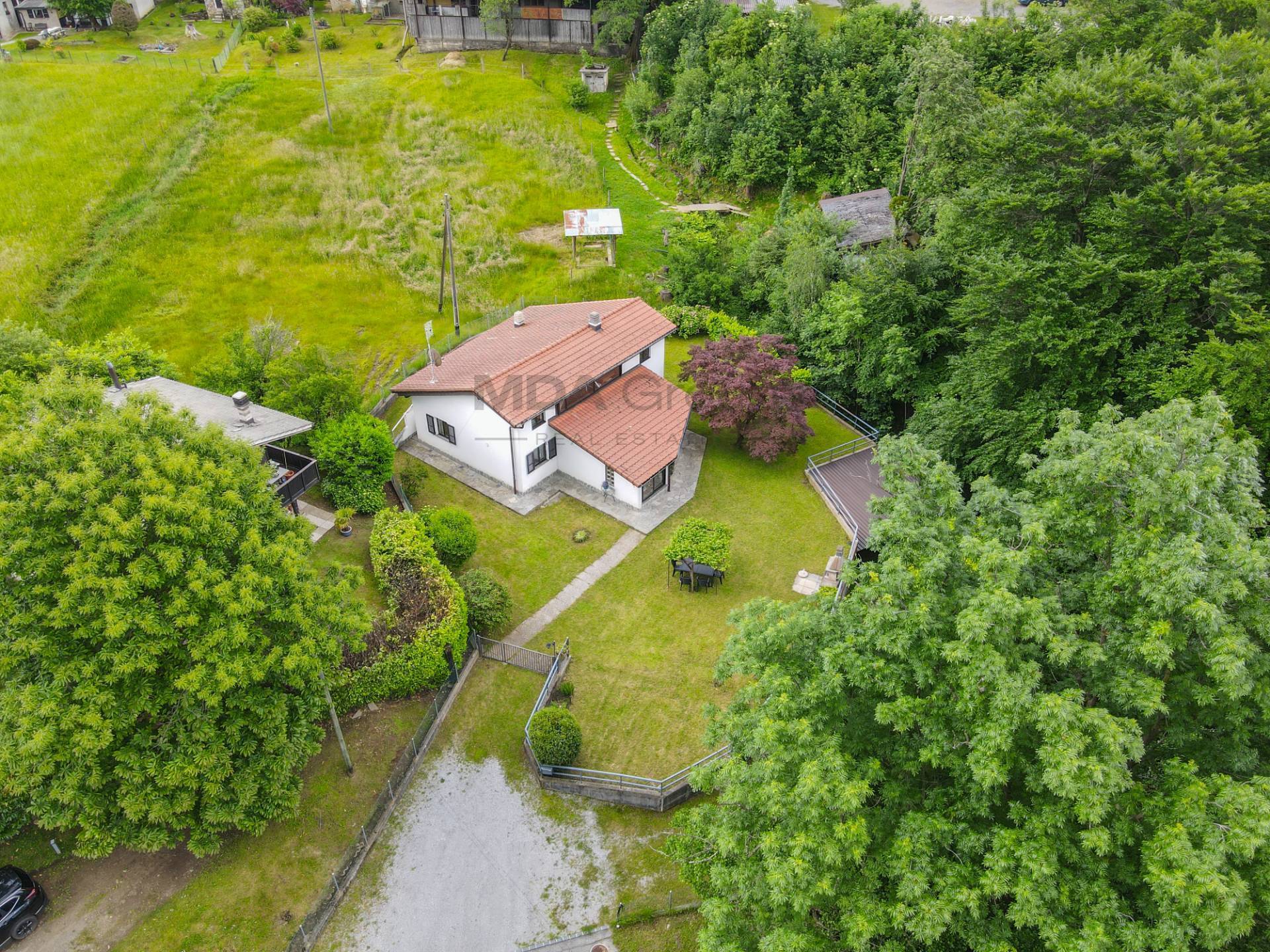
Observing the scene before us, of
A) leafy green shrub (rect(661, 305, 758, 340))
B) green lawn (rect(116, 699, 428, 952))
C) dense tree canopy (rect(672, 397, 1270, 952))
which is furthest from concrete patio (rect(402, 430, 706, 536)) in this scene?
dense tree canopy (rect(672, 397, 1270, 952))

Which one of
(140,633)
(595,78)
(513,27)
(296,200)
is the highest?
(513,27)

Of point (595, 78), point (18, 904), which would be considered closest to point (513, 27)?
point (595, 78)

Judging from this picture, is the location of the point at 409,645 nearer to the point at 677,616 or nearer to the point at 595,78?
the point at 677,616

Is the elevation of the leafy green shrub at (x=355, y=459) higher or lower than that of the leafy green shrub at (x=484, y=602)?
higher

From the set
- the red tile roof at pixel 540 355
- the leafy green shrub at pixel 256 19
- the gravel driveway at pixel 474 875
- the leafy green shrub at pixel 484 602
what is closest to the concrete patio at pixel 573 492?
the red tile roof at pixel 540 355

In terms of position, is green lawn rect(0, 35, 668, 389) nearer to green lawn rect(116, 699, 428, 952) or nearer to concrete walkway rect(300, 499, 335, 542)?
concrete walkway rect(300, 499, 335, 542)

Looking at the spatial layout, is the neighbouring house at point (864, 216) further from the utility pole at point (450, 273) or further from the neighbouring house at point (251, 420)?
the neighbouring house at point (251, 420)
